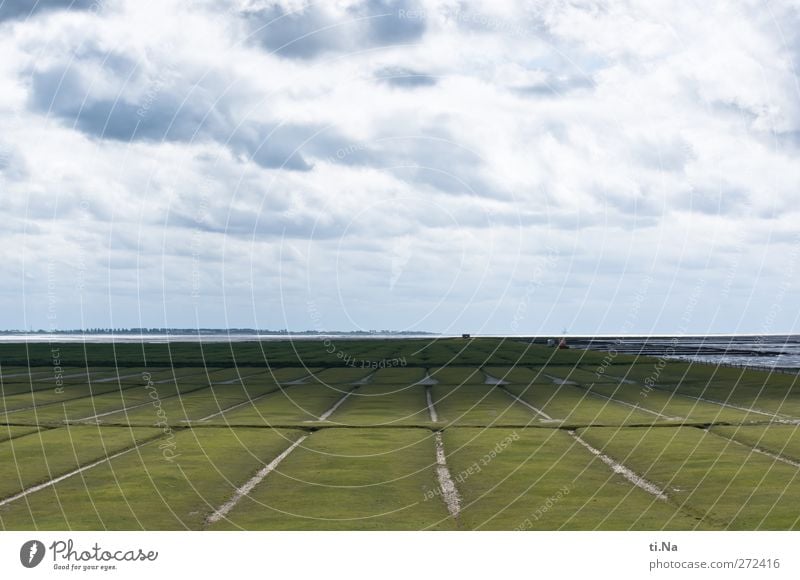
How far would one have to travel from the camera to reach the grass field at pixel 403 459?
2169 cm

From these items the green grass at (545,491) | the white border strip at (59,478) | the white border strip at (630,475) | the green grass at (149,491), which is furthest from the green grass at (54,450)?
the white border strip at (630,475)

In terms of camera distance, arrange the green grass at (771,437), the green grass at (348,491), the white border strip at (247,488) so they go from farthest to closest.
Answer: the green grass at (771,437), the white border strip at (247,488), the green grass at (348,491)

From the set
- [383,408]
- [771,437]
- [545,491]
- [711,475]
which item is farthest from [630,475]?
[383,408]

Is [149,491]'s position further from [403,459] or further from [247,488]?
[403,459]

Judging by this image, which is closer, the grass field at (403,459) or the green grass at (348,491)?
the green grass at (348,491)

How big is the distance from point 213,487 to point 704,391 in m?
45.1

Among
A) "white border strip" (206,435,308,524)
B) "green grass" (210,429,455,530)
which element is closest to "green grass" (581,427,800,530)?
"green grass" (210,429,455,530)

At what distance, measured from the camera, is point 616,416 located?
147 feet
